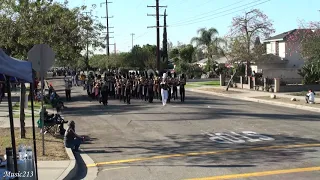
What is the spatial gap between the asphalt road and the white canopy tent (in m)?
2.90

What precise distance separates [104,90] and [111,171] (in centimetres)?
1520

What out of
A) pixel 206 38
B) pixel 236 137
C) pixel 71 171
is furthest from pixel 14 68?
pixel 206 38

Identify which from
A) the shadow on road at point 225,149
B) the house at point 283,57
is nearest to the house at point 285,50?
the house at point 283,57

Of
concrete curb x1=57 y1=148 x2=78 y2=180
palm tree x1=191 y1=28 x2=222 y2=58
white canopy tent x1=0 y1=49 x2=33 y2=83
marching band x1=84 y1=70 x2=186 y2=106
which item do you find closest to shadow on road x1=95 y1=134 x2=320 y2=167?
concrete curb x1=57 y1=148 x2=78 y2=180

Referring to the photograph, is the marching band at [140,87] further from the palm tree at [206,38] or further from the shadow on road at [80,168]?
the palm tree at [206,38]

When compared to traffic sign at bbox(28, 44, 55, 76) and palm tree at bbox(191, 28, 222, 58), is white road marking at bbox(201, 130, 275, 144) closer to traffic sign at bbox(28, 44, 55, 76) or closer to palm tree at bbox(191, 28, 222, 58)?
traffic sign at bbox(28, 44, 55, 76)

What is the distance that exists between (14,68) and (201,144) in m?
6.88

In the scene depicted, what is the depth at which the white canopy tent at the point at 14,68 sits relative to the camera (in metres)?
6.21

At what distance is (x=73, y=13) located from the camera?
21719 millimetres

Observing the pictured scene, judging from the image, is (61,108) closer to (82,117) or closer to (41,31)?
(82,117)

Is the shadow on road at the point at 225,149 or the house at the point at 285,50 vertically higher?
the house at the point at 285,50

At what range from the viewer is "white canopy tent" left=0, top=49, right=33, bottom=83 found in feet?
20.4

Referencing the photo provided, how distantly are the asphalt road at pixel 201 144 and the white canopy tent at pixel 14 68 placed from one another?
2.90 metres

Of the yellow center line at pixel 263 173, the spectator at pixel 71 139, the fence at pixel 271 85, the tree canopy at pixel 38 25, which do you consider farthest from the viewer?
the fence at pixel 271 85
